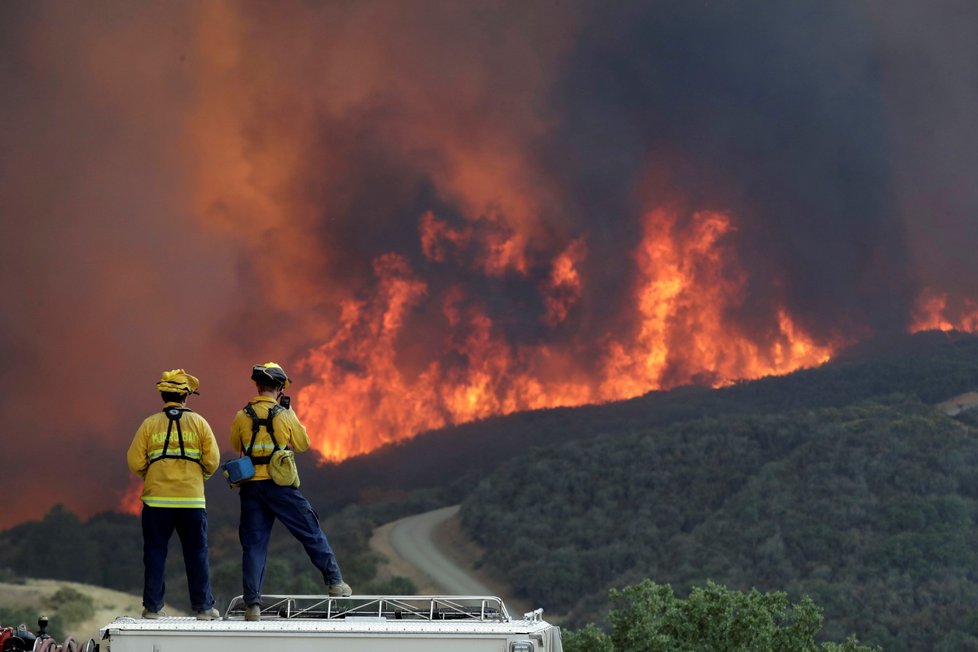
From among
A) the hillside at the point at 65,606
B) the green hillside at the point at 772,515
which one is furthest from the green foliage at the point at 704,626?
the green hillside at the point at 772,515

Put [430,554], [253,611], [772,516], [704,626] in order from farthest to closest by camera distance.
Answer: [772,516] → [430,554] → [704,626] → [253,611]

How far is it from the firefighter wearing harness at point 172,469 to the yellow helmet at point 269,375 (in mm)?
609

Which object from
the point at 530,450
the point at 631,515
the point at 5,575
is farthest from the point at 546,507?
the point at 5,575

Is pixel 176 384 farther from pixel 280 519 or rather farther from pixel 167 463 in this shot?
pixel 280 519

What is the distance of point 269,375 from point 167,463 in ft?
3.83

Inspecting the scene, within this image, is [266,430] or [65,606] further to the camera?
[65,606]

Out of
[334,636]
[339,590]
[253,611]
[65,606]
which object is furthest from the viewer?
[65,606]

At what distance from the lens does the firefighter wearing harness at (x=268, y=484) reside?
12.8 meters

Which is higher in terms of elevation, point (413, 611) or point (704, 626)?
point (704, 626)

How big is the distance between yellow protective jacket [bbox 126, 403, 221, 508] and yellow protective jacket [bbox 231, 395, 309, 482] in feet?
0.85

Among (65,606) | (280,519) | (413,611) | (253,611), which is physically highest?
(65,606)

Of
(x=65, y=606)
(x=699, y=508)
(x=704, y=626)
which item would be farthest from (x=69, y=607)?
(x=699, y=508)

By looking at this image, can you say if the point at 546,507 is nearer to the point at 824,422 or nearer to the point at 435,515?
the point at 435,515

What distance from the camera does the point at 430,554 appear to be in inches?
4035
